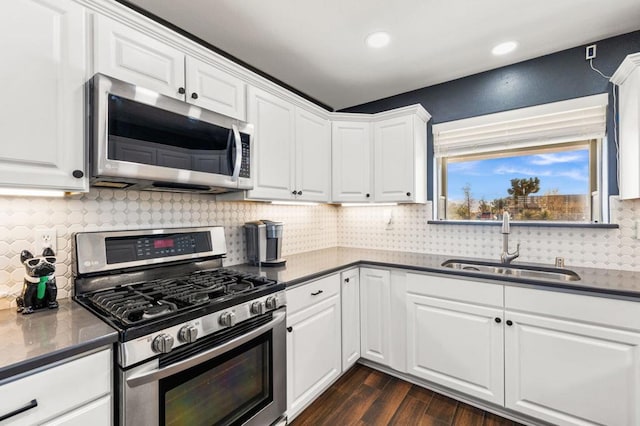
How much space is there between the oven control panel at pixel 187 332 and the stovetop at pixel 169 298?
23 mm

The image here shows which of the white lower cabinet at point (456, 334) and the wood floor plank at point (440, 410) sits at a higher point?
the white lower cabinet at point (456, 334)

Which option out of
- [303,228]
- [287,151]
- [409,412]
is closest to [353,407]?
[409,412]

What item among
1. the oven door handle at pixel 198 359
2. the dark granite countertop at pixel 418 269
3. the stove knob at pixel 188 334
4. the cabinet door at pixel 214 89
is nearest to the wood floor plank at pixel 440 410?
the dark granite countertop at pixel 418 269

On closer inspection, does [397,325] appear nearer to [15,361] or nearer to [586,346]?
[586,346]

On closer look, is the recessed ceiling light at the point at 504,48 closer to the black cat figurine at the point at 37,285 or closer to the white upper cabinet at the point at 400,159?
the white upper cabinet at the point at 400,159

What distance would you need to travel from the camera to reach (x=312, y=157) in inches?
97.3

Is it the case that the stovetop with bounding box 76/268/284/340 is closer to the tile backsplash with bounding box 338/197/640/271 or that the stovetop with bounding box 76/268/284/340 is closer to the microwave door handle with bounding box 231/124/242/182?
the microwave door handle with bounding box 231/124/242/182

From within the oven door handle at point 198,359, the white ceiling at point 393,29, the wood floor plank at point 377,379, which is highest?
the white ceiling at point 393,29

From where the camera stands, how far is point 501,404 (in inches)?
72.8

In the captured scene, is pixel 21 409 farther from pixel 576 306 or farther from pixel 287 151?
pixel 576 306

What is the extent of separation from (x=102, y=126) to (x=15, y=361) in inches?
34.0

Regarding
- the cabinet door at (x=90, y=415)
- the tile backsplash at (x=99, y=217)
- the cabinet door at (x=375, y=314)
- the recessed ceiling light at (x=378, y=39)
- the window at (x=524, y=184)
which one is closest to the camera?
the cabinet door at (x=90, y=415)

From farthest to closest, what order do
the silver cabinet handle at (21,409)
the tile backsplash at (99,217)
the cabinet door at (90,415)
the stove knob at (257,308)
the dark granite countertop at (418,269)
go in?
the dark granite countertop at (418,269), the stove knob at (257,308), the tile backsplash at (99,217), the cabinet door at (90,415), the silver cabinet handle at (21,409)

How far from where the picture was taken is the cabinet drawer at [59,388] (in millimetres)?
808
